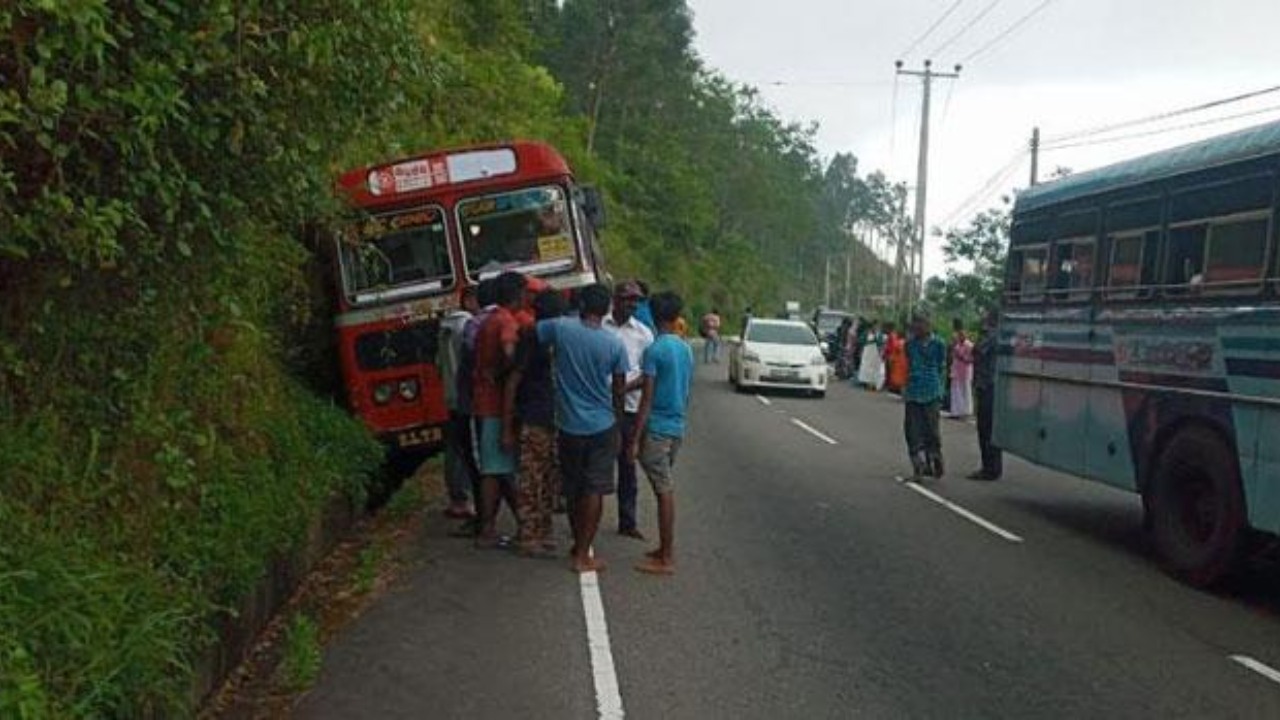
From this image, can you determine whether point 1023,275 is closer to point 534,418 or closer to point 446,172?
point 446,172

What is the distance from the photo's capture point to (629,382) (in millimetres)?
9539

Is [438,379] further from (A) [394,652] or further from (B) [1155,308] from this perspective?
(B) [1155,308]

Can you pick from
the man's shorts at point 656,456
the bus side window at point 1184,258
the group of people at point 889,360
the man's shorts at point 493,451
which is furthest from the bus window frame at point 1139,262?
the group of people at point 889,360

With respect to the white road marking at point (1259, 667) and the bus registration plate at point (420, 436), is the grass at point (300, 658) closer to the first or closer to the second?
the bus registration plate at point (420, 436)

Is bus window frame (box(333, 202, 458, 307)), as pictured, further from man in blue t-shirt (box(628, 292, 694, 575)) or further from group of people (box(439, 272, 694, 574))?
man in blue t-shirt (box(628, 292, 694, 575))

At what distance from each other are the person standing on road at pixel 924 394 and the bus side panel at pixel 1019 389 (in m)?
1.07

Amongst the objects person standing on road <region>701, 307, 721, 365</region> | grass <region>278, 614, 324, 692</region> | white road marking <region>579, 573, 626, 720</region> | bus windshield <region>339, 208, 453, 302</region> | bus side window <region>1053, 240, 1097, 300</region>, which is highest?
bus windshield <region>339, 208, 453, 302</region>

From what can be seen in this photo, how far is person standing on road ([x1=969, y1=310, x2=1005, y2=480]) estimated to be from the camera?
1395 cm

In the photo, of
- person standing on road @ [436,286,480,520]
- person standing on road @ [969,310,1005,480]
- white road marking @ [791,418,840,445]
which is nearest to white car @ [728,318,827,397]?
white road marking @ [791,418,840,445]

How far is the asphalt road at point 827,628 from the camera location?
616 cm

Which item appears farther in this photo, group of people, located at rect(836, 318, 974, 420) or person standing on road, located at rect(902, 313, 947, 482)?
group of people, located at rect(836, 318, 974, 420)

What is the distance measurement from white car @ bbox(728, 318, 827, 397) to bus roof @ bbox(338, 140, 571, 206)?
15.6 metres

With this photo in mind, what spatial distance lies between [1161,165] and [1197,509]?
2.46 m

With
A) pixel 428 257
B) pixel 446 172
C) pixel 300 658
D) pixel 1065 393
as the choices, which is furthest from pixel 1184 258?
pixel 300 658
